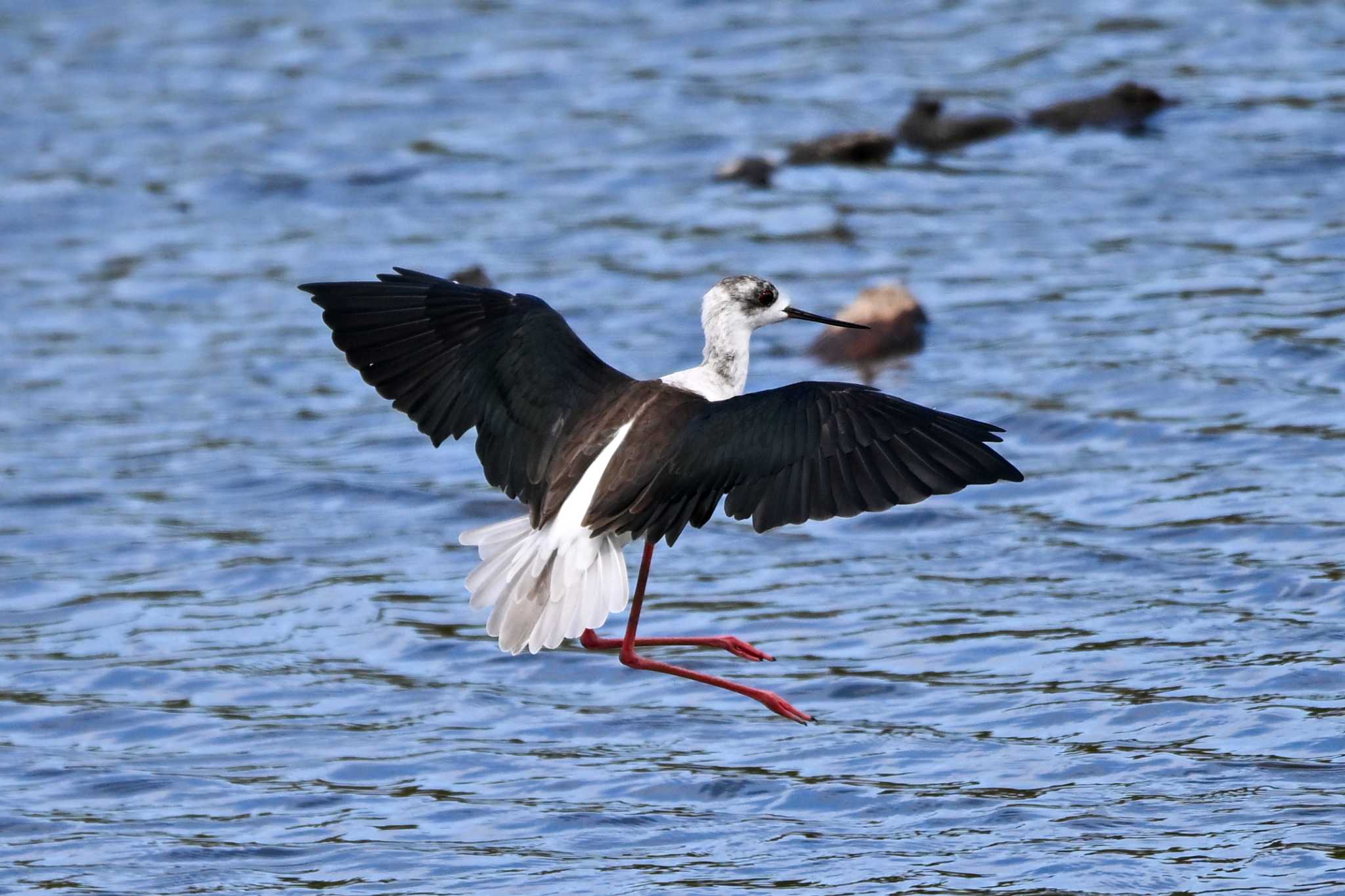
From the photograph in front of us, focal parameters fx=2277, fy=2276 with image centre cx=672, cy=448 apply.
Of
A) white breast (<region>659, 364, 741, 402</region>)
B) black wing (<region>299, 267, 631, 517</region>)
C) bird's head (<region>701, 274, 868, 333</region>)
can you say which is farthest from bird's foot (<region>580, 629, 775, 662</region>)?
bird's head (<region>701, 274, 868, 333</region>)

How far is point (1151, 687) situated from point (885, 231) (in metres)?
6.75

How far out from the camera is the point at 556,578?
7414mm

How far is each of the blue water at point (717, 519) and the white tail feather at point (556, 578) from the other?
0.98 metres

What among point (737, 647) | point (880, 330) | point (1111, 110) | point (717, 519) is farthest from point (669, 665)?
point (1111, 110)

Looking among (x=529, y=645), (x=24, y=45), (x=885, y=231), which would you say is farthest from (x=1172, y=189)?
(x=24, y=45)

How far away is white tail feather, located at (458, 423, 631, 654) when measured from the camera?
7.32 metres

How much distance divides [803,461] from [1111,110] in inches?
394

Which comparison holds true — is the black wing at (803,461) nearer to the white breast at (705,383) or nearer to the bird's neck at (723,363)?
the white breast at (705,383)

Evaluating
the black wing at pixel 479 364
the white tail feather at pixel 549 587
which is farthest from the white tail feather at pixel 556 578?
the black wing at pixel 479 364

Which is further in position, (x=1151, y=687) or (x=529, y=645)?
(x=1151, y=687)

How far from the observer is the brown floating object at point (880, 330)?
13.1m

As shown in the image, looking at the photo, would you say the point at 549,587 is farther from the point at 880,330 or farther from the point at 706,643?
the point at 880,330

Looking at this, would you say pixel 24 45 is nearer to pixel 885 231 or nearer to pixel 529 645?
pixel 885 231

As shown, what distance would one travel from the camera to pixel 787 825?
8102mm
